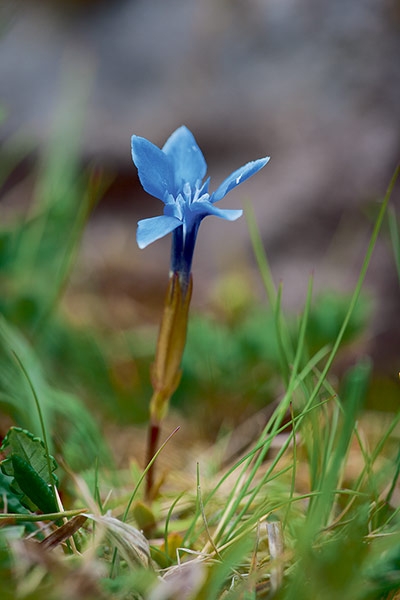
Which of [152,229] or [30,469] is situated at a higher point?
[152,229]

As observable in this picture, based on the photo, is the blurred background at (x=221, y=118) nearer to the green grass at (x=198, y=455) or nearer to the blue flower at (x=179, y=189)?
the green grass at (x=198, y=455)

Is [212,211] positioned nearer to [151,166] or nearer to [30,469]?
[151,166]

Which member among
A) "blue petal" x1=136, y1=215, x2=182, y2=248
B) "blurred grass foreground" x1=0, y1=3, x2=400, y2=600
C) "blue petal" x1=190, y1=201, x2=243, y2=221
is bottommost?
"blurred grass foreground" x1=0, y1=3, x2=400, y2=600

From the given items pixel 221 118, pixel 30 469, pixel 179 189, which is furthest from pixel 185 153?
pixel 221 118

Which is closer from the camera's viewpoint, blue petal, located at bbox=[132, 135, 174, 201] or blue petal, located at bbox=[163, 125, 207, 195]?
blue petal, located at bbox=[132, 135, 174, 201]

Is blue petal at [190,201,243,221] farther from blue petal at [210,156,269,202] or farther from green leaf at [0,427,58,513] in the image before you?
green leaf at [0,427,58,513]

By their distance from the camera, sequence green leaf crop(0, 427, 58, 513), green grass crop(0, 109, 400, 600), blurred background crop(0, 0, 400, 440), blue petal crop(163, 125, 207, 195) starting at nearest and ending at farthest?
green grass crop(0, 109, 400, 600) → green leaf crop(0, 427, 58, 513) → blue petal crop(163, 125, 207, 195) → blurred background crop(0, 0, 400, 440)

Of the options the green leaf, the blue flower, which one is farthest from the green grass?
the blue flower
